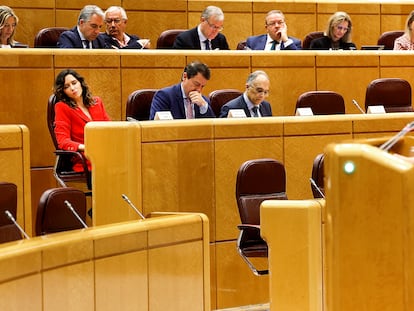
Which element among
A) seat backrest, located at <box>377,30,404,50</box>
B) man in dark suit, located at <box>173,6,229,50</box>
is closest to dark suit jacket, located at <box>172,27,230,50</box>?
man in dark suit, located at <box>173,6,229,50</box>

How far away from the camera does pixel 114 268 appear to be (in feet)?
6.73

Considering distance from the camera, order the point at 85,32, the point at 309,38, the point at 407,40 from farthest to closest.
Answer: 1. the point at 309,38
2. the point at 407,40
3. the point at 85,32

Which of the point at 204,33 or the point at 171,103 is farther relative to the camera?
the point at 204,33

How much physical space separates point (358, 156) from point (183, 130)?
194 centimetres

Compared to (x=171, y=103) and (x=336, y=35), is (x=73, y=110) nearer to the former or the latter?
(x=171, y=103)

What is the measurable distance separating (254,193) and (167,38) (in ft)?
4.93

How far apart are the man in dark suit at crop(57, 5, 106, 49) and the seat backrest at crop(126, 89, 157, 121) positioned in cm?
45

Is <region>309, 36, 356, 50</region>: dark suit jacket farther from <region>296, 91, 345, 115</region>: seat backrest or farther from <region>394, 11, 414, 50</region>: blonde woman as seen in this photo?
<region>296, 91, 345, 115</region>: seat backrest

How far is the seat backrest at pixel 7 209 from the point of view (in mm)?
2322

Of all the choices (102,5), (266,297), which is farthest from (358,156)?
(102,5)

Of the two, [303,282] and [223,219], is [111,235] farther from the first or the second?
[223,219]

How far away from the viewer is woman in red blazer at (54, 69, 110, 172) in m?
3.21

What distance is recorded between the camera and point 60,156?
326cm

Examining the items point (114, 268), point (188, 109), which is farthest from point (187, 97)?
point (114, 268)
